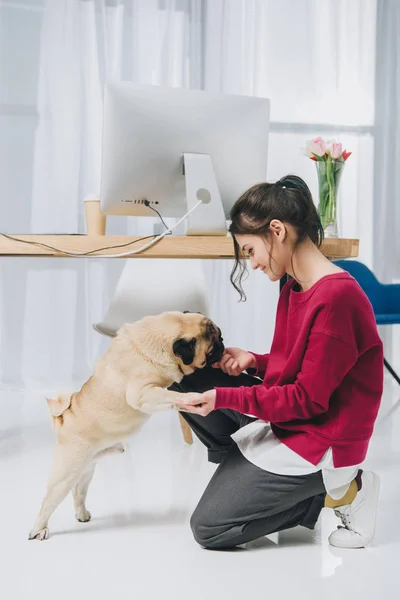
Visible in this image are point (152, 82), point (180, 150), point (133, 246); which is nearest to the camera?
point (133, 246)

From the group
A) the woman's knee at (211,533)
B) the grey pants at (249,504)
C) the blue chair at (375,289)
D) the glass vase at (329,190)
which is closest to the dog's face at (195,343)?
the grey pants at (249,504)

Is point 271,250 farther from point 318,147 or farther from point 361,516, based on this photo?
point 318,147

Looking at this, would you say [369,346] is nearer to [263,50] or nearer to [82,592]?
[82,592]

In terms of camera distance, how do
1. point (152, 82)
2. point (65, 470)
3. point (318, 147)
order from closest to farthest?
point (65, 470) < point (318, 147) < point (152, 82)

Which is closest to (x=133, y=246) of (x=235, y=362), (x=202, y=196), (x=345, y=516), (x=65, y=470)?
(x=202, y=196)

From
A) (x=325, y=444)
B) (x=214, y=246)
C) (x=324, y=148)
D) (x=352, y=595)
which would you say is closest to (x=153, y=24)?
(x=324, y=148)

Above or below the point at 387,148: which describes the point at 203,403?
below

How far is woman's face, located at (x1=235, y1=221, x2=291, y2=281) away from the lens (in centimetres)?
156

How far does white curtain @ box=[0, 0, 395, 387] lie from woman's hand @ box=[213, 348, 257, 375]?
2.19 m

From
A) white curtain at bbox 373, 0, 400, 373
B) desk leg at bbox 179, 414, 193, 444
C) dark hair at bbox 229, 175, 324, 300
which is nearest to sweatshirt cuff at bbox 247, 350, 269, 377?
dark hair at bbox 229, 175, 324, 300

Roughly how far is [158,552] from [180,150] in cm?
111

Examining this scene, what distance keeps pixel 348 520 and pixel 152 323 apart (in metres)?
0.64

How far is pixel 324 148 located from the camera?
2301 millimetres

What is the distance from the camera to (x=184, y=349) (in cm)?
156
